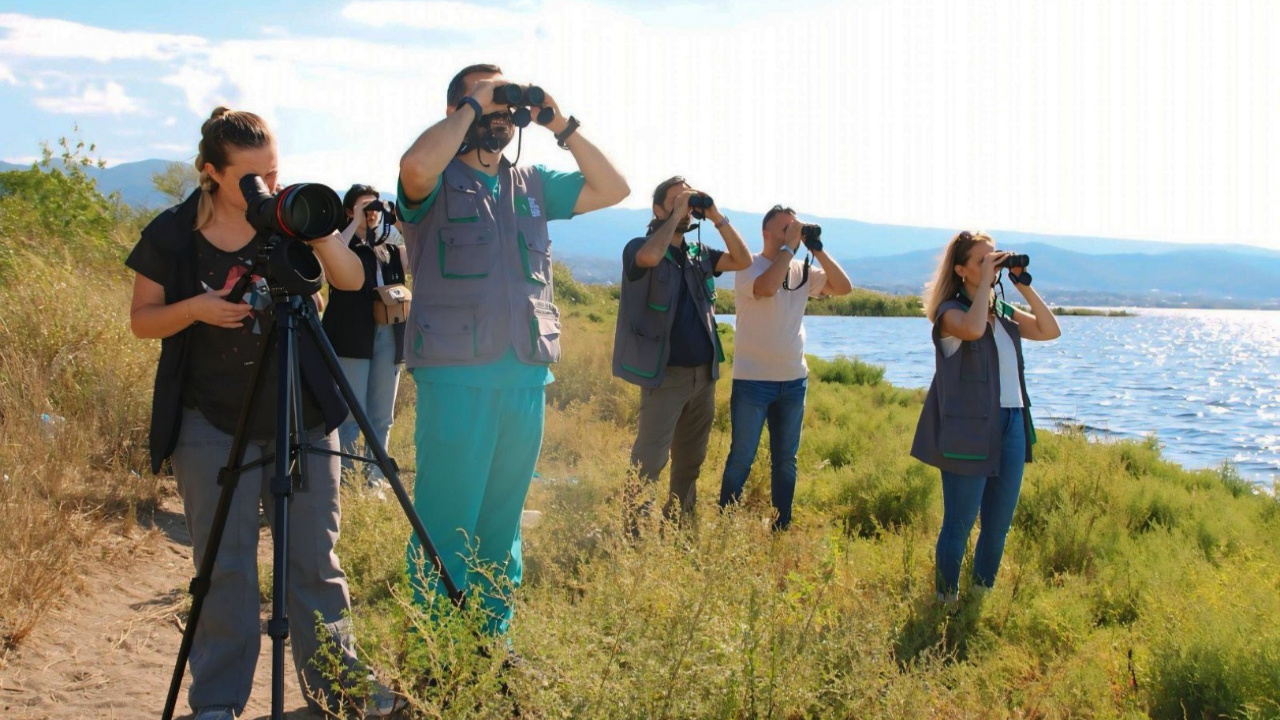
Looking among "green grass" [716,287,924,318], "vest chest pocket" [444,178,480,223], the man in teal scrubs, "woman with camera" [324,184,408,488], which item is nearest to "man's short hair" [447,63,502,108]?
the man in teal scrubs

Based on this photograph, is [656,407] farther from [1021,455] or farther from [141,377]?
[141,377]

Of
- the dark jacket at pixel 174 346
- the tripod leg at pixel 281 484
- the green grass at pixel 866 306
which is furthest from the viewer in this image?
the green grass at pixel 866 306

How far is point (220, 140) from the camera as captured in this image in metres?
2.68

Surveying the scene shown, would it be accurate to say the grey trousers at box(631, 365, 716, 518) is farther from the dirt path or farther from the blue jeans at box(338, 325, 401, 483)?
the dirt path

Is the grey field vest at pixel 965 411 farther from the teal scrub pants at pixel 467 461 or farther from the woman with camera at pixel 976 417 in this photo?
the teal scrub pants at pixel 467 461

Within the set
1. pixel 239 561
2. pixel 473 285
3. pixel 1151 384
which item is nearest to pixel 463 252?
pixel 473 285

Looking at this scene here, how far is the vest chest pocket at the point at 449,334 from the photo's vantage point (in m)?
2.93

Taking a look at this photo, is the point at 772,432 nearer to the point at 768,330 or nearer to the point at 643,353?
the point at 768,330

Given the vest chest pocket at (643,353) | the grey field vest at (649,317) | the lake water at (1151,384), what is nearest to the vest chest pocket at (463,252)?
the grey field vest at (649,317)

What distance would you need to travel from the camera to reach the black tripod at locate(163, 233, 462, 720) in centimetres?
224

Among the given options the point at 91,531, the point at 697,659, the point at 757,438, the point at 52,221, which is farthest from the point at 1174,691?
the point at 52,221

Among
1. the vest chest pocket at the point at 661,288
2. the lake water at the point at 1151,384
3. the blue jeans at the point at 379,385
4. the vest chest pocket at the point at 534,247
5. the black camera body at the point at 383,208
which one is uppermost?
the black camera body at the point at 383,208

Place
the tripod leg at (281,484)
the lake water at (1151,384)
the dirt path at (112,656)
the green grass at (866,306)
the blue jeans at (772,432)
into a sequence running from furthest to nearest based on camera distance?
the green grass at (866,306), the lake water at (1151,384), the blue jeans at (772,432), the dirt path at (112,656), the tripod leg at (281,484)

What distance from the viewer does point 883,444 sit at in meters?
8.11
